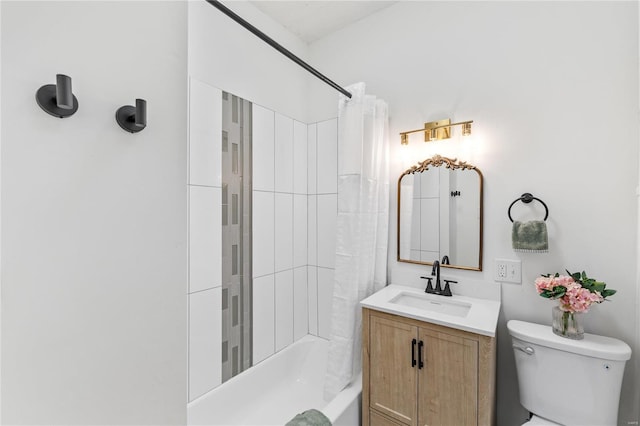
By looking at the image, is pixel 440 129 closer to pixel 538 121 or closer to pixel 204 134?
pixel 538 121

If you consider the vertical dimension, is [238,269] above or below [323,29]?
below

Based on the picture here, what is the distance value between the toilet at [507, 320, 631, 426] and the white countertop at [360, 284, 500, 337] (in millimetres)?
155

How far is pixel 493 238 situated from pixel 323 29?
6.30 feet

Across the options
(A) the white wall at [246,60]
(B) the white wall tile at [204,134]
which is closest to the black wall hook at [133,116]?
(B) the white wall tile at [204,134]

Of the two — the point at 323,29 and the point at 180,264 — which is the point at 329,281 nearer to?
the point at 180,264

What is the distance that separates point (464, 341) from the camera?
1.28 m

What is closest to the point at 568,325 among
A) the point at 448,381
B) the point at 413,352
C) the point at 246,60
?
the point at 448,381

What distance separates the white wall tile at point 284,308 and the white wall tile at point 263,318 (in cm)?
5

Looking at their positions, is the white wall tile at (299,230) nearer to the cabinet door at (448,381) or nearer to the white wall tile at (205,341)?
the white wall tile at (205,341)

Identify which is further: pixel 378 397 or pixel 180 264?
pixel 378 397

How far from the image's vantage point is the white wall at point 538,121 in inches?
51.7

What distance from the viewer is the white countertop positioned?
4.15 ft

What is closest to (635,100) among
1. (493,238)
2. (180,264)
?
(493,238)

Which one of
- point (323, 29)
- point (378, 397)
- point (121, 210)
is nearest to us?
point (121, 210)
